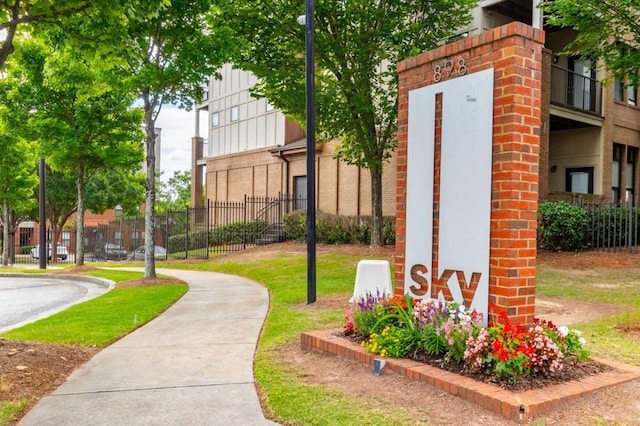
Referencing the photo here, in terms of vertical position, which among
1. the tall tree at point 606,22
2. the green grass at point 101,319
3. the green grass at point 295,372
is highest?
the tall tree at point 606,22

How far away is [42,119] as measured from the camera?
57.1 ft

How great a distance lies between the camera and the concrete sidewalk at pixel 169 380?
4266 millimetres

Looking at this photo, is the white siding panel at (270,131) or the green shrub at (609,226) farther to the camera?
the white siding panel at (270,131)

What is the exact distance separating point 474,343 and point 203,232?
24.3 metres

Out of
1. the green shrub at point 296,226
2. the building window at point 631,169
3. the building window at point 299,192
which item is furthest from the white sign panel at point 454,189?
the building window at point 299,192

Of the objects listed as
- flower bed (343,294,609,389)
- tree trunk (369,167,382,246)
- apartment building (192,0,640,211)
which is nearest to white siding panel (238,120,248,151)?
apartment building (192,0,640,211)

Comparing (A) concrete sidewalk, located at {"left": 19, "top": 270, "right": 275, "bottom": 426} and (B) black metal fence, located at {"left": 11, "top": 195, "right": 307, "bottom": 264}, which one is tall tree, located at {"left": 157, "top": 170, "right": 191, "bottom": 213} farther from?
(A) concrete sidewalk, located at {"left": 19, "top": 270, "right": 275, "bottom": 426}

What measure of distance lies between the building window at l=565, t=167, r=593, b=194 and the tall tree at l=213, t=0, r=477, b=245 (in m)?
8.46

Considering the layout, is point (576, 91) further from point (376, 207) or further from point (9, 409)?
point (9, 409)

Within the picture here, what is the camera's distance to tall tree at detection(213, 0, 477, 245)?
14.7 metres

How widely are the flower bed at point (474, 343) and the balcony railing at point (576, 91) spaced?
55.0 feet

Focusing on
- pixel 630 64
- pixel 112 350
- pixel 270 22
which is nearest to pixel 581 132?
pixel 630 64

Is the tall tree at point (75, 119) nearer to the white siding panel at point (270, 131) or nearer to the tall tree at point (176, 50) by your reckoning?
the tall tree at point (176, 50)

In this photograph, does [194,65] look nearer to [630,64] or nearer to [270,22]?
[270,22]
